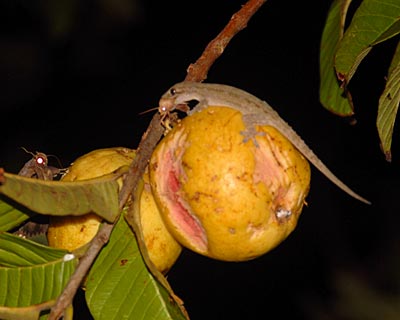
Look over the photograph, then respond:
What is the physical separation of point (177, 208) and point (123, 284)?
0.27 metres

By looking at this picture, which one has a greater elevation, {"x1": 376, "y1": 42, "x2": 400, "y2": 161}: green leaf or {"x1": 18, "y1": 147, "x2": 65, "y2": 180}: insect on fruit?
{"x1": 18, "y1": 147, "x2": 65, "y2": 180}: insect on fruit

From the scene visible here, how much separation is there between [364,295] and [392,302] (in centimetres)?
23

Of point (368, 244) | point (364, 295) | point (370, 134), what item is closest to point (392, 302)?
point (364, 295)

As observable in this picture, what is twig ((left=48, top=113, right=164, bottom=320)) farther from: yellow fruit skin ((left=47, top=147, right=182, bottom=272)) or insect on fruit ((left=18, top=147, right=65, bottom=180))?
insect on fruit ((left=18, top=147, right=65, bottom=180))

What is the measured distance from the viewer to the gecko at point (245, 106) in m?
1.94

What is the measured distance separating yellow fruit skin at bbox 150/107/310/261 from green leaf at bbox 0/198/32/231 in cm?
36

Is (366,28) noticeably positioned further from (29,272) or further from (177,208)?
(29,272)

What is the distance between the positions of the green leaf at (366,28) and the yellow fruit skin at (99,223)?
1.96ft

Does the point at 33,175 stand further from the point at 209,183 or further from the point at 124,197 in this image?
the point at 209,183

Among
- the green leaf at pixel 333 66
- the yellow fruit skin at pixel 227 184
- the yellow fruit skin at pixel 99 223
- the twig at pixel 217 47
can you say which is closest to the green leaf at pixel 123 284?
the yellow fruit skin at pixel 99 223

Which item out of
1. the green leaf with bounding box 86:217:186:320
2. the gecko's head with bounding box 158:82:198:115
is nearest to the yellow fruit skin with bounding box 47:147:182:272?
the green leaf with bounding box 86:217:186:320

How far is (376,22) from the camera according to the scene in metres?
2.20

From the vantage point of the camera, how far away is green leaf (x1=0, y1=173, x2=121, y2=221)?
1.76 meters

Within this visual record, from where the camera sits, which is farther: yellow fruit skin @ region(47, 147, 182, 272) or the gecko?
yellow fruit skin @ region(47, 147, 182, 272)
